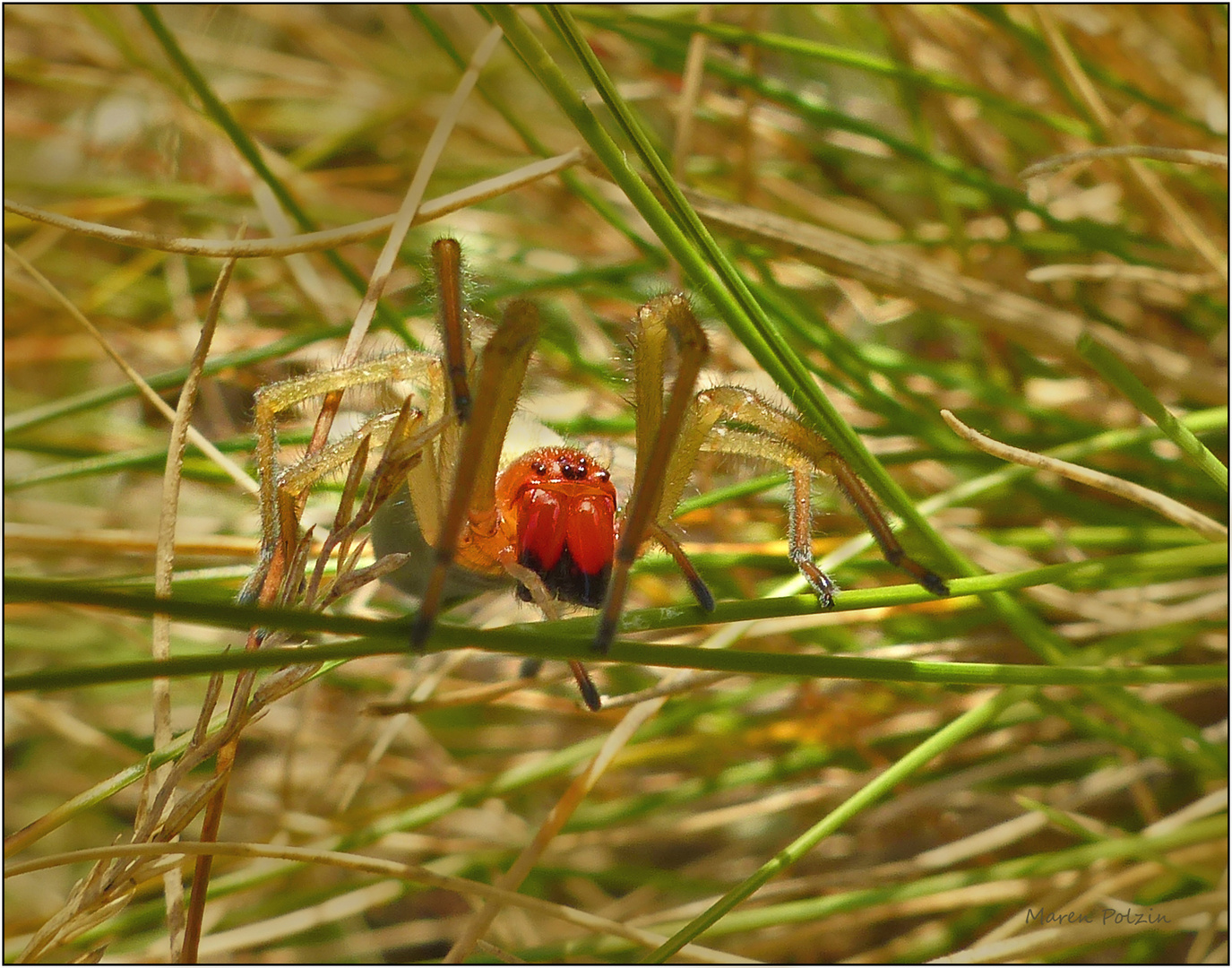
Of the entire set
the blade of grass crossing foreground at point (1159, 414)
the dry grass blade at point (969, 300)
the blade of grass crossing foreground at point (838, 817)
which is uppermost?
the dry grass blade at point (969, 300)

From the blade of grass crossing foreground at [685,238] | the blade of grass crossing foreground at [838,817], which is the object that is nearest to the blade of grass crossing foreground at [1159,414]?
the blade of grass crossing foreground at [685,238]

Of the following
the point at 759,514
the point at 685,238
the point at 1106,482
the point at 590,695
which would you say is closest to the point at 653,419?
the point at 685,238

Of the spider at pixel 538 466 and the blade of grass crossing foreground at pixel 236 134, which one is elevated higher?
the blade of grass crossing foreground at pixel 236 134

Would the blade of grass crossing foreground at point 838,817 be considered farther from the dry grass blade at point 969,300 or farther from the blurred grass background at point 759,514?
the dry grass blade at point 969,300

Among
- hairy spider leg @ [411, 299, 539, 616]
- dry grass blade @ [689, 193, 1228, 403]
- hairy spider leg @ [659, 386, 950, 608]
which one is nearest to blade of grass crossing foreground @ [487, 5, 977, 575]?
hairy spider leg @ [659, 386, 950, 608]

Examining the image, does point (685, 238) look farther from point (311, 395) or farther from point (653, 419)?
point (311, 395)

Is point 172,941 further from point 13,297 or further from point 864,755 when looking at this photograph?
point 13,297
